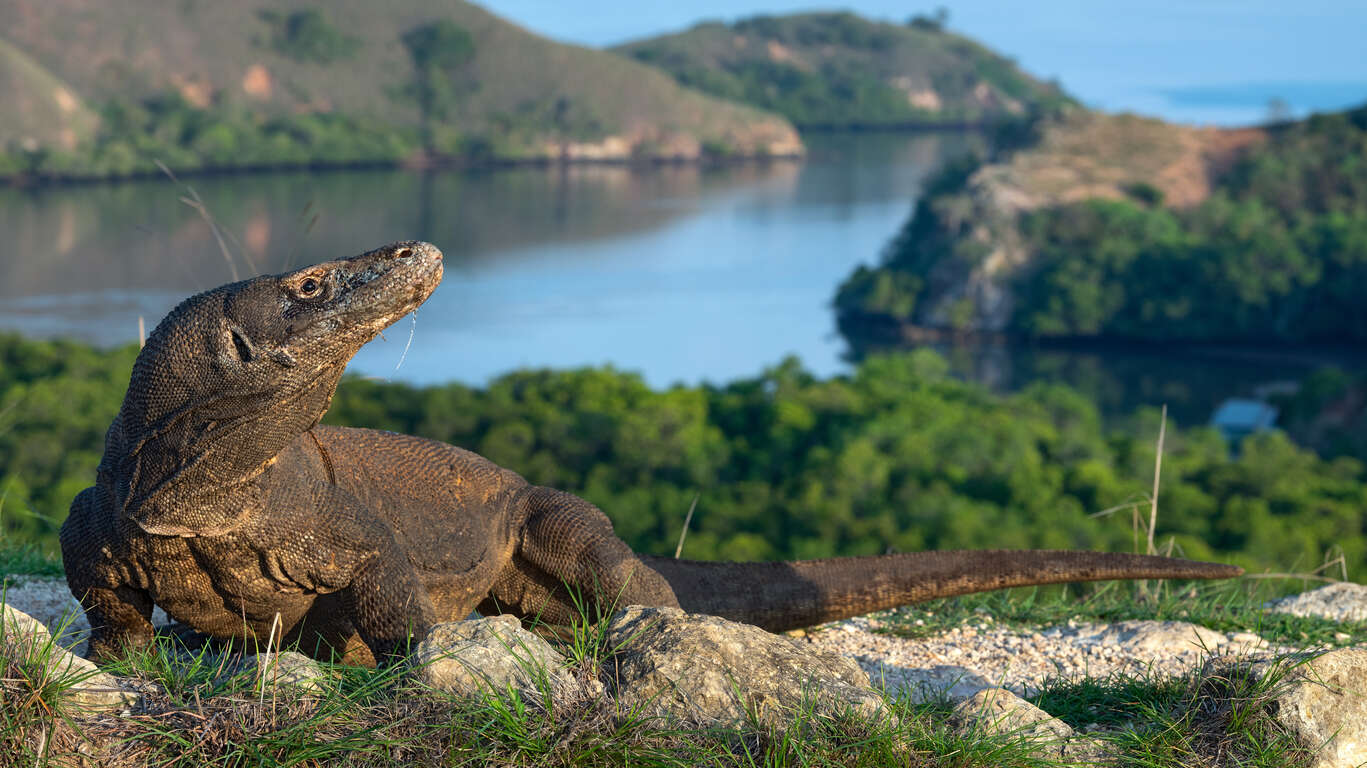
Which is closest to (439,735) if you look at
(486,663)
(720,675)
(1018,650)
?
(486,663)

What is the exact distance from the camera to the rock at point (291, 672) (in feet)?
11.9

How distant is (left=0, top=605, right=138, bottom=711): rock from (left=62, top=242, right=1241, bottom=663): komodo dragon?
1.33 ft

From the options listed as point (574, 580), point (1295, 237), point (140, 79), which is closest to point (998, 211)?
point (1295, 237)

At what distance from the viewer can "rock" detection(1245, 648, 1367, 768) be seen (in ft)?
12.2

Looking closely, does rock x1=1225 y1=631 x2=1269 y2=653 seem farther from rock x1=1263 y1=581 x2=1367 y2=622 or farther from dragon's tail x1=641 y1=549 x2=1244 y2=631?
rock x1=1263 y1=581 x2=1367 y2=622

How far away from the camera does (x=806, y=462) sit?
106 ft

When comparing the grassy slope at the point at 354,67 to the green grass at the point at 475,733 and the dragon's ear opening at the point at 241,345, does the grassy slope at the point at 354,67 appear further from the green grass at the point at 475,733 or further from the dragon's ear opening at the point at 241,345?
the green grass at the point at 475,733

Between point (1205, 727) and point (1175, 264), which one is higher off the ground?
point (1205, 727)

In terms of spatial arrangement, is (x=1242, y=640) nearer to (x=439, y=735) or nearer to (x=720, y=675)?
(x=720, y=675)

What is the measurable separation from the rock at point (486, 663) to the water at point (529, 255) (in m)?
33.8

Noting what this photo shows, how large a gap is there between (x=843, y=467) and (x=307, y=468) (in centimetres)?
2633

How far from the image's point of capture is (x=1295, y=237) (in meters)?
75.0

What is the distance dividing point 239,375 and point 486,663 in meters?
0.99

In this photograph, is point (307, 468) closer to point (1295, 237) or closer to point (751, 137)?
point (1295, 237)
